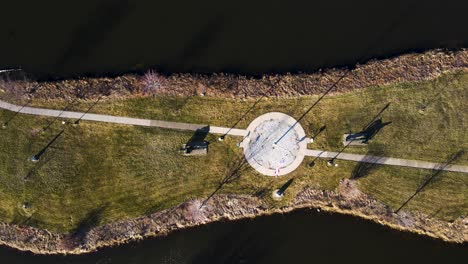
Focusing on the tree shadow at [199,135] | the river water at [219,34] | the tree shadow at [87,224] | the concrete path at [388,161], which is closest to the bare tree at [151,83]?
the river water at [219,34]

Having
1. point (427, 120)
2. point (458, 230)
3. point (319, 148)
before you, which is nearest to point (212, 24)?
point (319, 148)

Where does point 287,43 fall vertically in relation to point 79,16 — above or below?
below

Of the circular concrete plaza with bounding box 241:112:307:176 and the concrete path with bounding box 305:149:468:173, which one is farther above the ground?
the circular concrete plaza with bounding box 241:112:307:176

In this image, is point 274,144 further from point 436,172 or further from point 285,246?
point 436,172

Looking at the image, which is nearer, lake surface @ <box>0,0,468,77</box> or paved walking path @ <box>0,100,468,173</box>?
paved walking path @ <box>0,100,468,173</box>

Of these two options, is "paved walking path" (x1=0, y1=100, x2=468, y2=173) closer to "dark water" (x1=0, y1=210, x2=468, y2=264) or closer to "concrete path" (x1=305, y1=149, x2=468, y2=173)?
"concrete path" (x1=305, y1=149, x2=468, y2=173)

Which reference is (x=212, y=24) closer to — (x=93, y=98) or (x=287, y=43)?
(x=287, y=43)

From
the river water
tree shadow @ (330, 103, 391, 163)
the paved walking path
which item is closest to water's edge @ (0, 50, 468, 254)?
the river water
